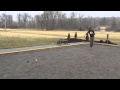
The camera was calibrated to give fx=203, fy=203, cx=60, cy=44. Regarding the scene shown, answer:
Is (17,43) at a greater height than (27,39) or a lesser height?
lesser

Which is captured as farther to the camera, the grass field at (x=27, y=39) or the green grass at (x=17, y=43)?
the grass field at (x=27, y=39)

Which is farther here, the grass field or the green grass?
the grass field

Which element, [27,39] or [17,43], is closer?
[17,43]
